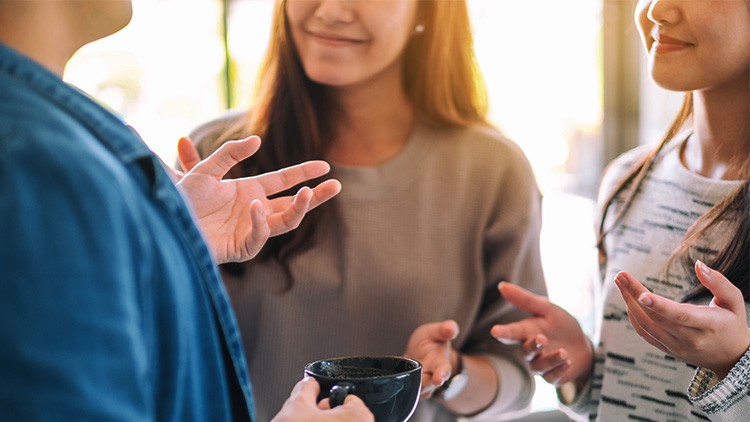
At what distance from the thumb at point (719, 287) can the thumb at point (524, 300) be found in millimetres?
356

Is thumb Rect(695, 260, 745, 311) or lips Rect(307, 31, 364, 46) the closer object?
thumb Rect(695, 260, 745, 311)

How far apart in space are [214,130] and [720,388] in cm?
76

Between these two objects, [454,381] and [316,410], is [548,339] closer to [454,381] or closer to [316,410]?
[454,381]

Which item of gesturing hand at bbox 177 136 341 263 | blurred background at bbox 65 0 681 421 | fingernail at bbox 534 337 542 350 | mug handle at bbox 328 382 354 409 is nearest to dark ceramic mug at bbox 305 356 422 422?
mug handle at bbox 328 382 354 409

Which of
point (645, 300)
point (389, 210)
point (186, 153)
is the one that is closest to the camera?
Answer: point (645, 300)

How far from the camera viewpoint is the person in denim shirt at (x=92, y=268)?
1.63 ft

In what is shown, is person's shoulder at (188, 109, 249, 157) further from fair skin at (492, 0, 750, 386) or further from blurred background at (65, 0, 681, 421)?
blurred background at (65, 0, 681, 421)

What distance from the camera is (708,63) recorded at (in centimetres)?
98

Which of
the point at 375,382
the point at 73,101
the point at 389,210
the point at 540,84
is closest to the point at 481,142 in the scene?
the point at 389,210

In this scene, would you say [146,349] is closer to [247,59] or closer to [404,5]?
[404,5]

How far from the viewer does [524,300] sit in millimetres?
1187

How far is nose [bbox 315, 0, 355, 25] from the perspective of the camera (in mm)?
1163

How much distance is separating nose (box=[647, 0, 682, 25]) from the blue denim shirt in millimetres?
662

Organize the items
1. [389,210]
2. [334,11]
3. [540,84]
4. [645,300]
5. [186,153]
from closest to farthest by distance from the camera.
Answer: [645,300]
[186,153]
[334,11]
[389,210]
[540,84]
